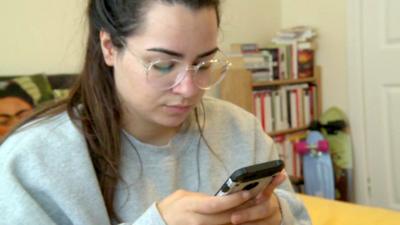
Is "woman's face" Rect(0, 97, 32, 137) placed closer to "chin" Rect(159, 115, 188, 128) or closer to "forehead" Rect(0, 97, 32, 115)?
"forehead" Rect(0, 97, 32, 115)

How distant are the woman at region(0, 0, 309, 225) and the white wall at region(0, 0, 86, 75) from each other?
97cm

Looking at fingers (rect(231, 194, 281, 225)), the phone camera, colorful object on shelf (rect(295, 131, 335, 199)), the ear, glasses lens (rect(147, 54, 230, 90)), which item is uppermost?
the ear

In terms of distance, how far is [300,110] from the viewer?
2.92m

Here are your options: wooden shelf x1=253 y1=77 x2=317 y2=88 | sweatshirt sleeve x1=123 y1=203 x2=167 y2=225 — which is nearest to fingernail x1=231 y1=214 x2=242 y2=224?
sweatshirt sleeve x1=123 y1=203 x2=167 y2=225

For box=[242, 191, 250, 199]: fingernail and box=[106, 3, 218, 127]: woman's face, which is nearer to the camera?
box=[242, 191, 250, 199]: fingernail

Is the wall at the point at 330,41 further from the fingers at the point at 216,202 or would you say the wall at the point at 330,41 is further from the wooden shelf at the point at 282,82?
the fingers at the point at 216,202

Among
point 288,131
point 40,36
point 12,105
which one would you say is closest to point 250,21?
point 288,131

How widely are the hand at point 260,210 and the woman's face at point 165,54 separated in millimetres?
223

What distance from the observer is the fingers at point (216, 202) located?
0.65 metres

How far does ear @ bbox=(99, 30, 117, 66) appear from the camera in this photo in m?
0.84

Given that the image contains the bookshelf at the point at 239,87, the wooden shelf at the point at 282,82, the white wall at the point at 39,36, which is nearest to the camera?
the white wall at the point at 39,36

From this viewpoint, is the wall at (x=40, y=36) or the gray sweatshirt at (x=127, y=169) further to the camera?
the wall at (x=40, y=36)

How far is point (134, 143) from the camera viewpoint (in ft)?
2.87

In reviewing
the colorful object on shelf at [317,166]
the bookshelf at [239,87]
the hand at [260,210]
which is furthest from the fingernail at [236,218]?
the colorful object on shelf at [317,166]
